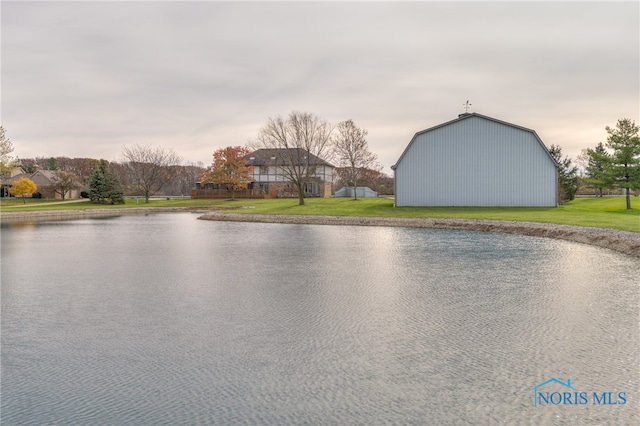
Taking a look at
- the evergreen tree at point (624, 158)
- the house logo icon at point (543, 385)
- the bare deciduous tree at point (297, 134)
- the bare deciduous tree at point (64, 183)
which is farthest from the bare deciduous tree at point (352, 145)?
the house logo icon at point (543, 385)

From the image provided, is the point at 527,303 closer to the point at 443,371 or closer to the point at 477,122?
the point at 443,371

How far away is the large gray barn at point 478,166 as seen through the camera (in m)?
32.6

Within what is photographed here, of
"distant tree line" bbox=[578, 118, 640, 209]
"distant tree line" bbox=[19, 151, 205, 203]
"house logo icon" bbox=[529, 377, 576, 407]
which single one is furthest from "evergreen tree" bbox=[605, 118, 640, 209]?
"distant tree line" bbox=[19, 151, 205, 203]

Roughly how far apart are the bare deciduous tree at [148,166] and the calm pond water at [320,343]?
50567 mm

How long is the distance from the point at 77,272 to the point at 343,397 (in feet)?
29.8

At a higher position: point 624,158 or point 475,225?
point 624,158

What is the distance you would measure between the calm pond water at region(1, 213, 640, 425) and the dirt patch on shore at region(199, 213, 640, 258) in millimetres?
3928

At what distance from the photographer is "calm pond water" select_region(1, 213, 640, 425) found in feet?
13.4

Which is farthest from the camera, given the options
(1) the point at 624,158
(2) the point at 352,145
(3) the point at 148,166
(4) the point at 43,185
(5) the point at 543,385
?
(4) the point at 43,185

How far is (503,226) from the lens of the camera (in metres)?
21.5

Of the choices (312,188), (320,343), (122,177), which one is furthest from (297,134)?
(122,177)

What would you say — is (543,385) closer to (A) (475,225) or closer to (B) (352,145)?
(A) (475,225)

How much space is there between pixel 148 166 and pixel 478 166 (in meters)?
44.0

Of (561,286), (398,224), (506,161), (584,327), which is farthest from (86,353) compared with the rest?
(506,161)
